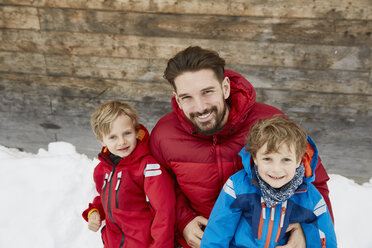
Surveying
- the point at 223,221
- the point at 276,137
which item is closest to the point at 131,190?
the point at 223,221

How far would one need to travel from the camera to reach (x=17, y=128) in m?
3.05

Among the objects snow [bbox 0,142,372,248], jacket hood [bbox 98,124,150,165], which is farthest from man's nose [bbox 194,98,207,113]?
snow [bbox 0,142,372,248]

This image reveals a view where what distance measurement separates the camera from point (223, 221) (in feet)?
5.18

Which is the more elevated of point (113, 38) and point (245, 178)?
point (113, 38)

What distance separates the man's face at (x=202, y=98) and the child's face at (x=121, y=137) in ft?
1.22

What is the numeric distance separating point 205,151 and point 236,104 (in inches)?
13.4

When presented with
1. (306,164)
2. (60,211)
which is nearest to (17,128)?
(60,211)

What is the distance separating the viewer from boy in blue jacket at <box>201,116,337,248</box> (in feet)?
4.63

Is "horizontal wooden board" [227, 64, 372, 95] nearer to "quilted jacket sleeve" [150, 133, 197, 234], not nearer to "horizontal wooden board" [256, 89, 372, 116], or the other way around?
"horizontal wooden board" [256, 89, 372, 116]

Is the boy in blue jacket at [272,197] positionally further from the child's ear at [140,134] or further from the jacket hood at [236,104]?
the child's ear at [140,134]

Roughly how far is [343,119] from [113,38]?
2149 mm

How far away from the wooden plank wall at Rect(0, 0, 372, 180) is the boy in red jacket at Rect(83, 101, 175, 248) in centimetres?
83

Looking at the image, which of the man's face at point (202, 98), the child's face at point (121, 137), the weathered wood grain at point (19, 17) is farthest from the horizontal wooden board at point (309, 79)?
the weathered wood grain at point (19, 17)

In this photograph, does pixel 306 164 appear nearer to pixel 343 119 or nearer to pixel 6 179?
pixel 343 119
